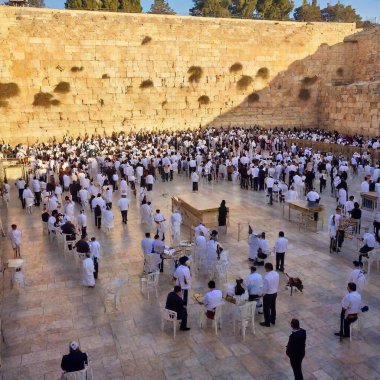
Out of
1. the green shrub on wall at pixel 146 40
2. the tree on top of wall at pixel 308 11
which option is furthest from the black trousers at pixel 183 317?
the tree on top of wall at pixel 308 11

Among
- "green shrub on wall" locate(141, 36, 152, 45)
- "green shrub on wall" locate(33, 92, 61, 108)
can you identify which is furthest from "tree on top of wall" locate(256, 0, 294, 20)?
"green shrub on wall" locate(33, 92, 61, 108)

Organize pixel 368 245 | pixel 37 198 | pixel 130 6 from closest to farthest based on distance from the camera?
pixel 368 245
pixel 37 198
pixel 130 6

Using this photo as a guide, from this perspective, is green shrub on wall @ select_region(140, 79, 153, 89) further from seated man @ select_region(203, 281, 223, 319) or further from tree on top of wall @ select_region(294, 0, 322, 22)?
tree on top of wall @ select_region(294, 0, 322, 22)

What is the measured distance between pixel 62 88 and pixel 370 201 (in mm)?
19802

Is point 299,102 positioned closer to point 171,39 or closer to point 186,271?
point 171,39

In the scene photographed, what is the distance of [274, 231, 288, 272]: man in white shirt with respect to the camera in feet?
26.3

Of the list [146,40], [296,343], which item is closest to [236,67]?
[146,40]

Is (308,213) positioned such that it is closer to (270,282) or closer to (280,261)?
(280,261)

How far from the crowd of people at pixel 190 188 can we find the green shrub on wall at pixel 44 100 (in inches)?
93.1

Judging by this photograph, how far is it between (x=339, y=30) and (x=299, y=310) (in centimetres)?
3007

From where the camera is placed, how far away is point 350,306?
5773 mm

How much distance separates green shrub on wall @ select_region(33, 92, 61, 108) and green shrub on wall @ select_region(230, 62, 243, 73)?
41.2ft

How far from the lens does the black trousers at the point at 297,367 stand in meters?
4.90

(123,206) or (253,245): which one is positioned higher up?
(123,206)
